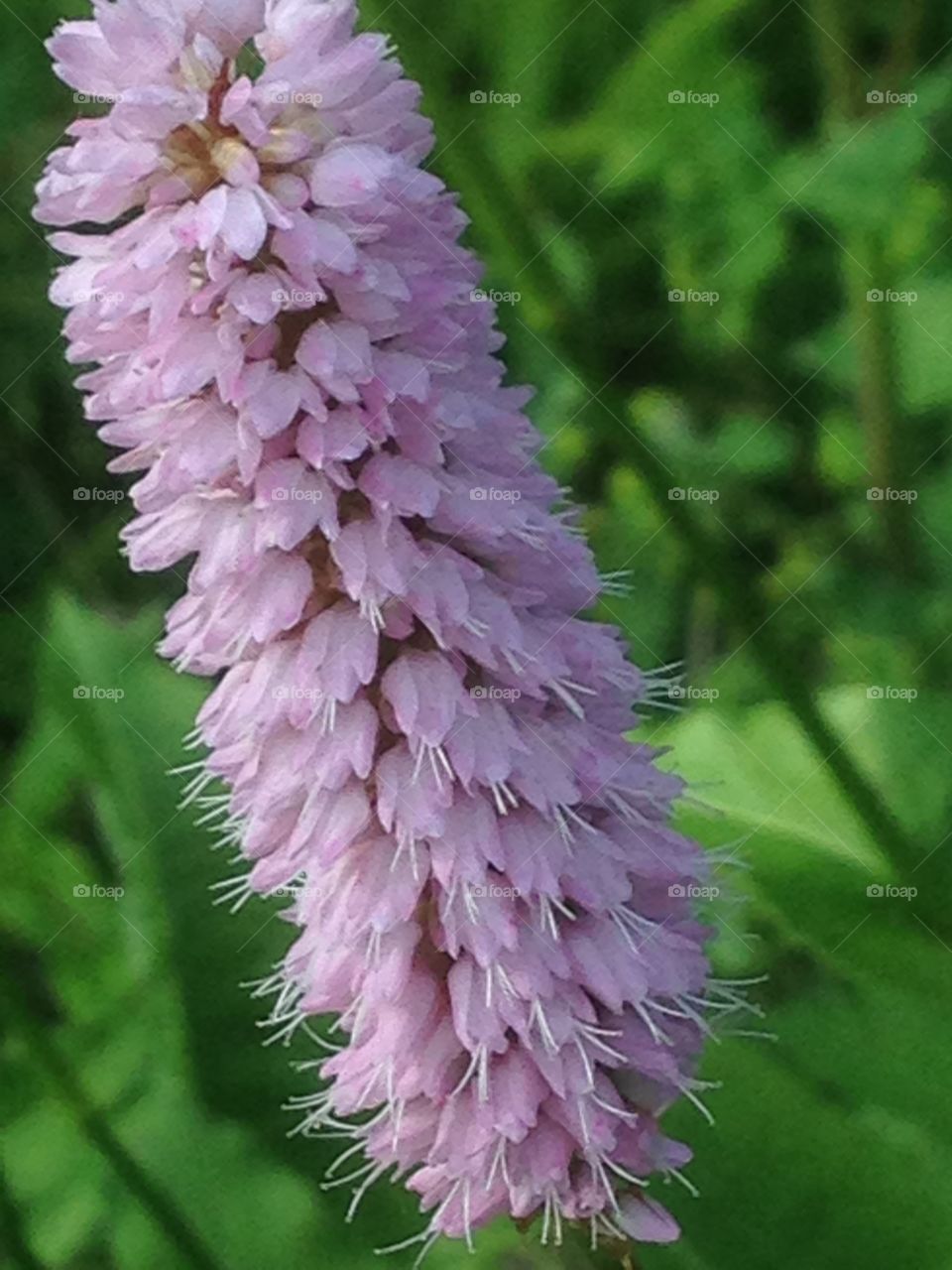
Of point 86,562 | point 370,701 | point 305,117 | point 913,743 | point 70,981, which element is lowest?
point 913,743

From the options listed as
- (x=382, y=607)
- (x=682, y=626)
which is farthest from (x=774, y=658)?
(x=382, y=607)

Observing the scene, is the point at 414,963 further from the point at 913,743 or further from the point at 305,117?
the point at 913,743

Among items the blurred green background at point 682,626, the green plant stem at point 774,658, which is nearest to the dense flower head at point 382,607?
the blurred green background at point 682,626

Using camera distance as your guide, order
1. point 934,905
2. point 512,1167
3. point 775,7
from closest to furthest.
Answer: point 512,1167 < point 934,905 < point 775,7

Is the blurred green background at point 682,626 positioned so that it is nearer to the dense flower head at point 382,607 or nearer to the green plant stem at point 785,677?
the green plant stem at point 785,677

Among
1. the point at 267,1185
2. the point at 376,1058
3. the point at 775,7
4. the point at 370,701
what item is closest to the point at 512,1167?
the point at 376,1058

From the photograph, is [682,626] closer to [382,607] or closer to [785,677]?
→ [785,677]

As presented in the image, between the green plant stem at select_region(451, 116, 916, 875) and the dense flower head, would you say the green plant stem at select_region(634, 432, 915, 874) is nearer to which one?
the green plant stem at select_region(451, 116, 916, 875)
